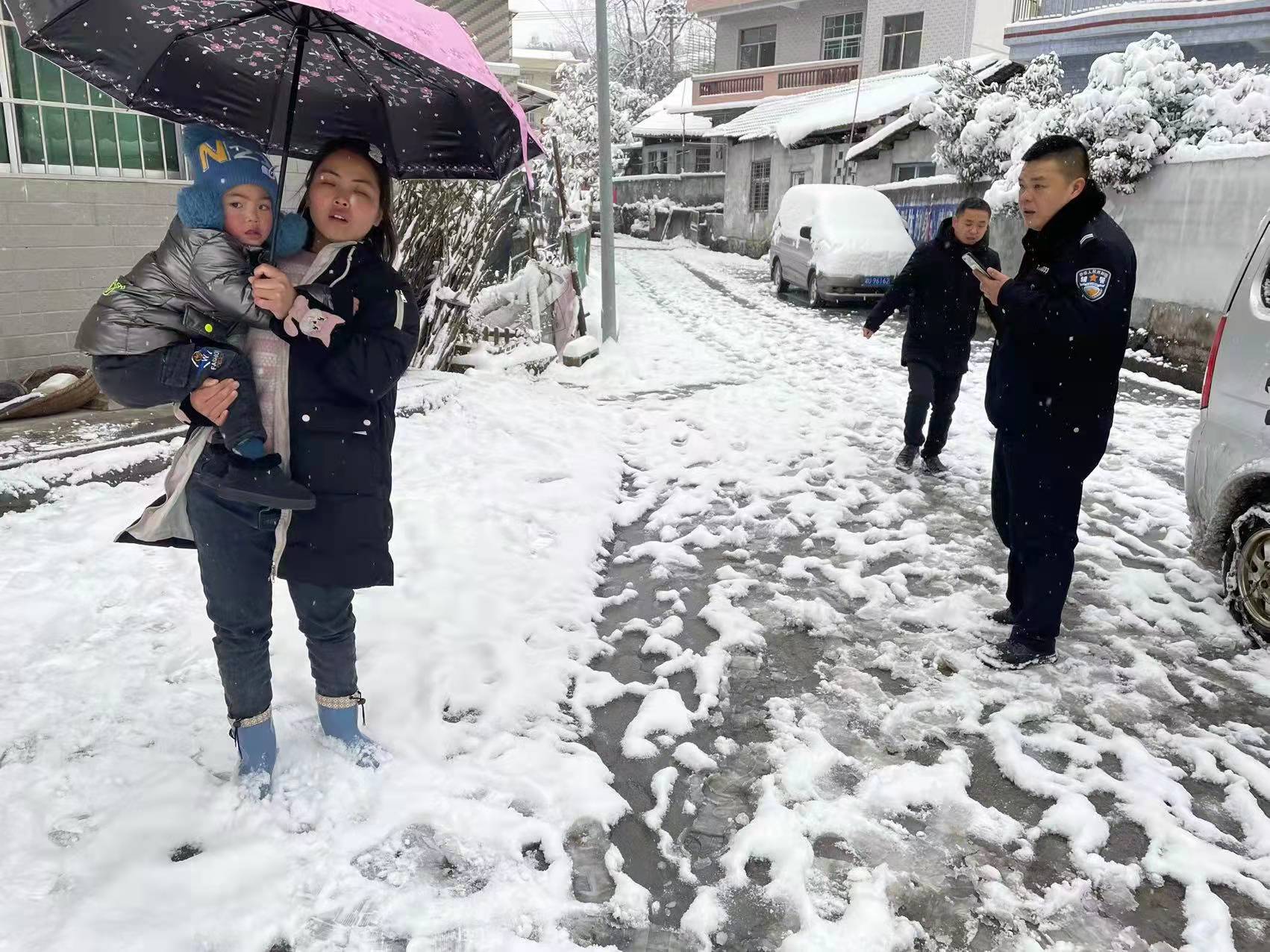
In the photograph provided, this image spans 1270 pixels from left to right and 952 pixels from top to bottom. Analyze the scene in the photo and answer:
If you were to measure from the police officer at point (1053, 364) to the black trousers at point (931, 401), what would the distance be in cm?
246

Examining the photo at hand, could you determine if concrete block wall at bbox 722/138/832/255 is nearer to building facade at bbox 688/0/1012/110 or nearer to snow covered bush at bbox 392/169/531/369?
building facade at bbox 688/0/1012/110

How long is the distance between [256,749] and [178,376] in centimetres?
121

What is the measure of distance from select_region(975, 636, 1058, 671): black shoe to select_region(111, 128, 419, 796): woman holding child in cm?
265

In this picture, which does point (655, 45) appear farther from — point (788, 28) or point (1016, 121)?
point (1016, 121)

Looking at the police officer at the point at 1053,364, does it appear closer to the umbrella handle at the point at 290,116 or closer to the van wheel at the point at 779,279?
the umbrella handle at the point at 290,116

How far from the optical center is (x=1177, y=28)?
1722cm

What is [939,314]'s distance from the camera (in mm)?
6164

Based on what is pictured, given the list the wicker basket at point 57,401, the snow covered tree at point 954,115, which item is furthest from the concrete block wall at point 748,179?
the wicker basket at point 57,401

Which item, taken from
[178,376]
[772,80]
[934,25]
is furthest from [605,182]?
[772,80]

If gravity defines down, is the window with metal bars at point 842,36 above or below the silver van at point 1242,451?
above

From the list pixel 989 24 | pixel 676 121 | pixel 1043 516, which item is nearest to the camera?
pixel 1043 516

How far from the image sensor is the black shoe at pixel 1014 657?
3791 millimetres

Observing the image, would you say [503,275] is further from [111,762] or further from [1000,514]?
[111,762]

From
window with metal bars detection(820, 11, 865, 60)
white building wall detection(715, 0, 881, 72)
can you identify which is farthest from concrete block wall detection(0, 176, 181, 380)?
white building wall detection(715, 0, 881, 72)
